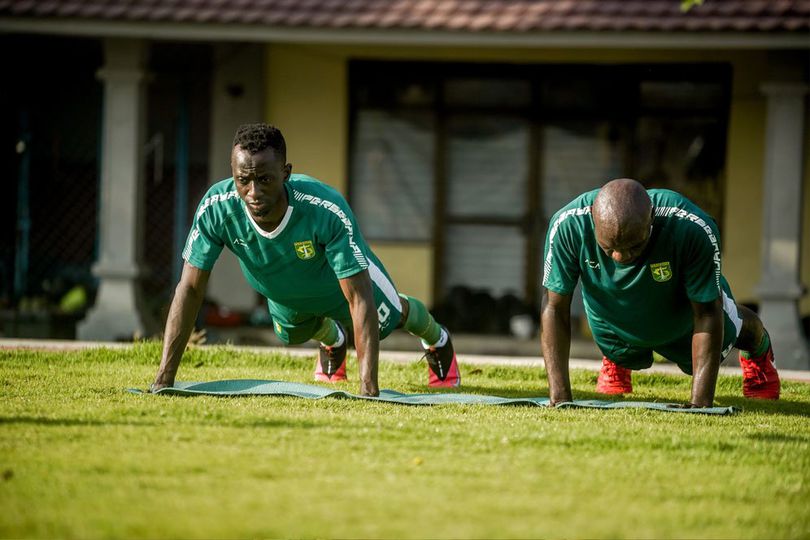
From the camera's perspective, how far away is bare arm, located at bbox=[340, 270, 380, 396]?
22.4 feet

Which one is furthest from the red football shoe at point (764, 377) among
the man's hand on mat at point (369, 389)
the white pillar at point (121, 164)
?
the white pillar at point (121, 164)

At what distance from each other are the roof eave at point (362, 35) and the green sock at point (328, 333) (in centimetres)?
493

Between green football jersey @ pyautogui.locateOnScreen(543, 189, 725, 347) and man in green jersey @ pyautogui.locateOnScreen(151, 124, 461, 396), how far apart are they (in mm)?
1040

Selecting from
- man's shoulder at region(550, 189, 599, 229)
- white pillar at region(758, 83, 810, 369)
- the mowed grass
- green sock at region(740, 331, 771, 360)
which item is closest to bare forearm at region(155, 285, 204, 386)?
the mowed grass

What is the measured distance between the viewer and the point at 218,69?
14.8 m

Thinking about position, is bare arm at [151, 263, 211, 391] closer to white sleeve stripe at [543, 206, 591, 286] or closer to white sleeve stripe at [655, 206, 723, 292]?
white sleeve stripe at [543, 206, 591, 286]

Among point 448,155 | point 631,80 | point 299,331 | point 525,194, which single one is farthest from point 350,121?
point 299,331

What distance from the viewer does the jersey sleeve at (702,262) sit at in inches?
262

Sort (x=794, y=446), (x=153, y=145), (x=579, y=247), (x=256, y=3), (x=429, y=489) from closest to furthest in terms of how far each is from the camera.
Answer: (x=429, y=489)
(x=794, y=446)
(x=579, y=247)
(x=256, y=3)
(x=153, y=145)

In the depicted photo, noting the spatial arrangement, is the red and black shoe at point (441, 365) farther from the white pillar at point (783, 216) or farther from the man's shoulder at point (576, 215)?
the white pillar at point (783, 216)

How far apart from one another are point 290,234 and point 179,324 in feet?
2.55

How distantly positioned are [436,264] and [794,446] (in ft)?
29.3

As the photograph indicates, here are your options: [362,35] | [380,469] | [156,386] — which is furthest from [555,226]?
[362,35]

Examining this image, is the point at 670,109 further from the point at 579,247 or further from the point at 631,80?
the point at 579,247
